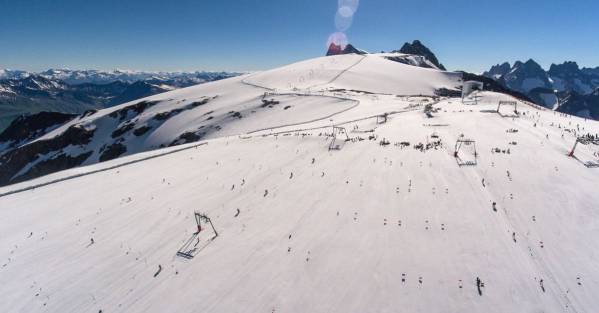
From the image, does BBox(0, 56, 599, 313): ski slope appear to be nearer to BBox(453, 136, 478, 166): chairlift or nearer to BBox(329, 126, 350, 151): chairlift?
BBox(453, 136, 478, 166): chairlift

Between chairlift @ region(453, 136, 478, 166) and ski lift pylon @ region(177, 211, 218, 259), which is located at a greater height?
chairlift @ region(453, 136, 478, 166)

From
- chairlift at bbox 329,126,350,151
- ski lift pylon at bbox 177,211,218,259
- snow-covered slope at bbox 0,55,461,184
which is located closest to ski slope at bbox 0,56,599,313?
ski lift pylon at bbox 177,211,218,259

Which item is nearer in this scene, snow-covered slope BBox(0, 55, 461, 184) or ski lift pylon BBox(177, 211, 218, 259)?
ski lift pylon BBox(177, 211, 218, 259)

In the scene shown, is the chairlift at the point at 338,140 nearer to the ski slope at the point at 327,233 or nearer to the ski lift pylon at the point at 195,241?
the ski slope at the point at 327,233

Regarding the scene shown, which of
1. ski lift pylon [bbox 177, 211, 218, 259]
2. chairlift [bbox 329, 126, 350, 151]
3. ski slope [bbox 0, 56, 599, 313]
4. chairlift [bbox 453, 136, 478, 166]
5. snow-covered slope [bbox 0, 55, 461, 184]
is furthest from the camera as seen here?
snow-covered slope [bbox 0, 55, 461, 184]

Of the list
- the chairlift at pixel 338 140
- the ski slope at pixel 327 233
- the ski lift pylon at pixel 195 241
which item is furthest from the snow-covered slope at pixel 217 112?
the ski lift pylon at pixel 195 241

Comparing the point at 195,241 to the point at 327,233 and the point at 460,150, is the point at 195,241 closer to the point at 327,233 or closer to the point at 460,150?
the point at 327,233

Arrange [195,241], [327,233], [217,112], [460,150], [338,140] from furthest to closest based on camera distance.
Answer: [217,112] < [338,140] < [460,150] < [195,241] < [327,233]

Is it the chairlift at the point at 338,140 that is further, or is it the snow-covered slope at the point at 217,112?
the snow-covered slope at the point at 217,112

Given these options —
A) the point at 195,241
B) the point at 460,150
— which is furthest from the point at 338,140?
the point at 195,241
